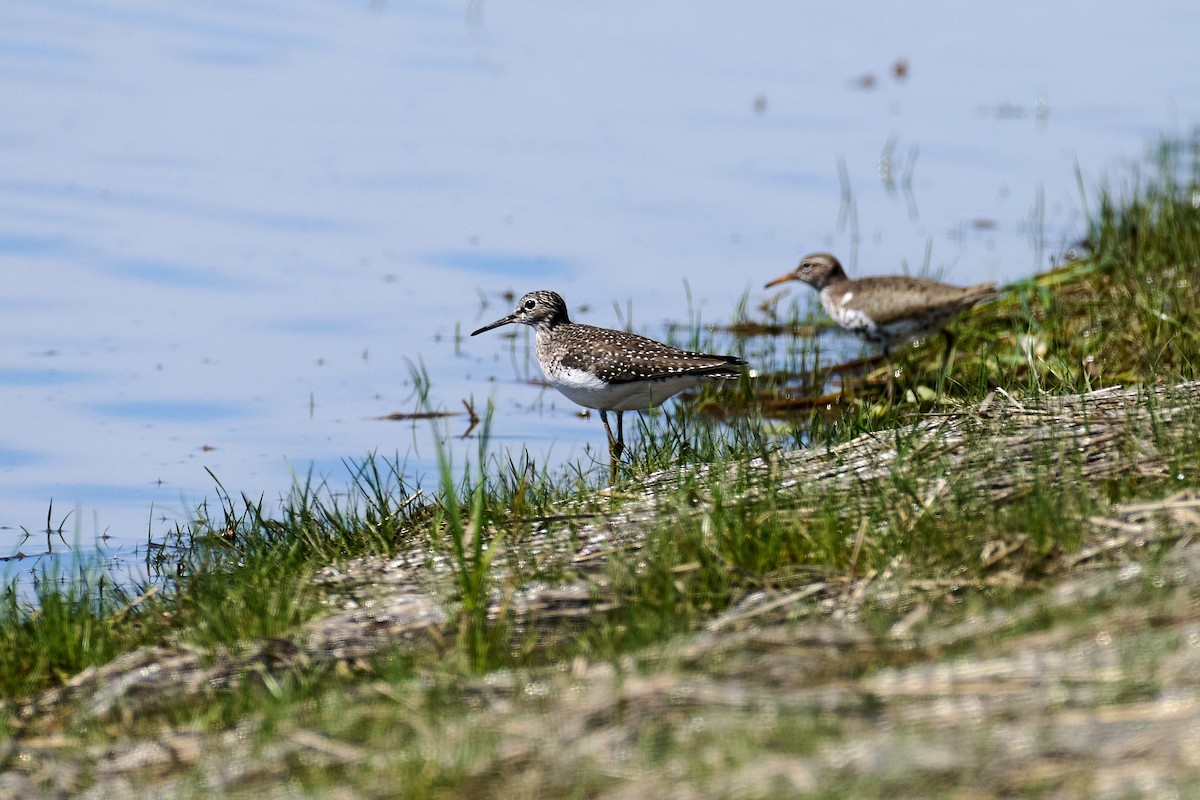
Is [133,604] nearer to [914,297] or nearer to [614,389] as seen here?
[614,389]

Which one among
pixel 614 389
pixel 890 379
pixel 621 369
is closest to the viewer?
pixel 621 369

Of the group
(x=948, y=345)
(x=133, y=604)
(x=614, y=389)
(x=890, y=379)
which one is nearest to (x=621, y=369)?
(x=614, y=389)

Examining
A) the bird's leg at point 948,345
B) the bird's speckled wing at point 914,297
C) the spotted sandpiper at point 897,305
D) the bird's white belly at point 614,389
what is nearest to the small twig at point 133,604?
the bird's white belly at point 614,389

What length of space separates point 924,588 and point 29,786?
9.88 feet

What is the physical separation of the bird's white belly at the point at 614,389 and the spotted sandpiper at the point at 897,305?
1520 millimetres

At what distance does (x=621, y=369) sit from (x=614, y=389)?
161 mm

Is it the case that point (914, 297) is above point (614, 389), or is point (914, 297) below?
above

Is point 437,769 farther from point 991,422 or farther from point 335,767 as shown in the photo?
point 991,422

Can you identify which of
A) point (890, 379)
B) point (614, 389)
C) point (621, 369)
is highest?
point (621, 369)

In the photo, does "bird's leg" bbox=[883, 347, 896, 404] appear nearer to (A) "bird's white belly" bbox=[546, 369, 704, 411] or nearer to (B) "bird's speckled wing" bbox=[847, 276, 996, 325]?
(B) "bird's speckled wing" bbox=[847, 276, 996, 325]

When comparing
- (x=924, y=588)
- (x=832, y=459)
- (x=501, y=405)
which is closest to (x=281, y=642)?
(x=924, y=588)

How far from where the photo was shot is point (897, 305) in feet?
34.0

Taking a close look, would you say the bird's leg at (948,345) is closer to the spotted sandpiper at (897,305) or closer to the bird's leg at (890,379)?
the spotted sandpiper at (897,305)

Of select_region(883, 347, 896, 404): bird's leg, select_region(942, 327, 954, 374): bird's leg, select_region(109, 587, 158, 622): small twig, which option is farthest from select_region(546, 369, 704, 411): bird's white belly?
select_region(109, 587, 158, 622): small twig
